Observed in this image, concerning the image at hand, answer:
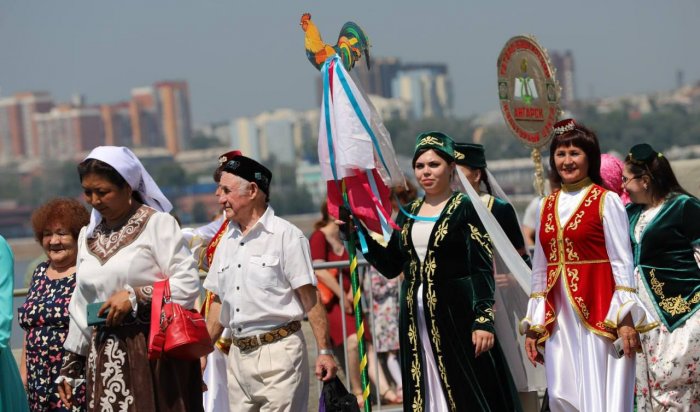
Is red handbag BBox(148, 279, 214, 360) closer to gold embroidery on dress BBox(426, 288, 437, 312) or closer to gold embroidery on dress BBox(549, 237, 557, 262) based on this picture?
gold embroidery on dress BBox(426, 288, 437, 312)

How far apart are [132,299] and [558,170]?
216 cm

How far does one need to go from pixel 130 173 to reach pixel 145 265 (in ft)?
1.29

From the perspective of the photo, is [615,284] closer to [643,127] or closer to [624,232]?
[624,232]

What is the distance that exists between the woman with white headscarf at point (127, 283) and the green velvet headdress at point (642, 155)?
2757 millimetres

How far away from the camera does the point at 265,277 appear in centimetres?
624

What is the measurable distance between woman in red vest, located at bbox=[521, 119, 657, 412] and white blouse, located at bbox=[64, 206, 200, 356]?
5.68 feet

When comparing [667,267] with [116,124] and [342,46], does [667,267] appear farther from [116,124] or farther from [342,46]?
[116,124]

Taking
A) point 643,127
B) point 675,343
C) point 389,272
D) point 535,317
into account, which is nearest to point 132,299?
point 389,272

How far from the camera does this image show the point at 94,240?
19.1 ft

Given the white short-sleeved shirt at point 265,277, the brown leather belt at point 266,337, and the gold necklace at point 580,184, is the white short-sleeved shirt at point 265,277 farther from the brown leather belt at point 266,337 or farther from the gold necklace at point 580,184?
the gold necklace at point 580,184

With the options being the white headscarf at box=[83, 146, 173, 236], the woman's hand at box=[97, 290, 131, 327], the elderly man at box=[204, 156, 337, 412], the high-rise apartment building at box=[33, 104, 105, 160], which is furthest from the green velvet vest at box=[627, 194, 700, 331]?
the high-rise apartment building at box=[33, 104, 105, 160]

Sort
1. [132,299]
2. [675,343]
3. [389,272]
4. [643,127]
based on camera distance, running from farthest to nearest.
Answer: [643,127] < [675,343] < [389,272] < [132,299]

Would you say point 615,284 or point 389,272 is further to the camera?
point 389,272

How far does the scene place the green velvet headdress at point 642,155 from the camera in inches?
290
